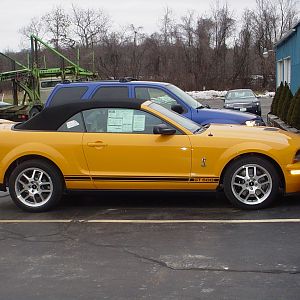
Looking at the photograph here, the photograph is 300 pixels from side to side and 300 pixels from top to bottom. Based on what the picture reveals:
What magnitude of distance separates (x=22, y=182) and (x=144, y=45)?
62774 mm

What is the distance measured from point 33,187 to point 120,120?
4.88ft

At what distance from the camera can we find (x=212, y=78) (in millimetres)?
61031

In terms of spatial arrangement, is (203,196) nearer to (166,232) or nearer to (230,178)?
(230,178)

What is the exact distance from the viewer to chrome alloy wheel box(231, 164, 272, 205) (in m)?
6.48

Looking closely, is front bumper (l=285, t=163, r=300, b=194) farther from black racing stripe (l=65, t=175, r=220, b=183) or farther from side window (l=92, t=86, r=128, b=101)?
side window (l=92, t=86, r=128, b=101)

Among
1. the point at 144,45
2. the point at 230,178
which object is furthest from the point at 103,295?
the point at 144,45

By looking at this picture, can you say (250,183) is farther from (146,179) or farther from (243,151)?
(146,179)

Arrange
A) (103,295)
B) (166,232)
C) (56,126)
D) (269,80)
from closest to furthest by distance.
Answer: (103,295) → (166,232) → (56,126) → (269,80)

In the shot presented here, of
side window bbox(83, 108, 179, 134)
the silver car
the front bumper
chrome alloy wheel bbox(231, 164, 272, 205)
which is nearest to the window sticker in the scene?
side window bbox(83, 108, 179, 134)

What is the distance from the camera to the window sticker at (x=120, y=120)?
22.3 ft

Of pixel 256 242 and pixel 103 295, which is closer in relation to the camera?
pixel 103 295

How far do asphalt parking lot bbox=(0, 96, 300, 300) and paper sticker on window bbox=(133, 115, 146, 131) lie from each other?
1095mm

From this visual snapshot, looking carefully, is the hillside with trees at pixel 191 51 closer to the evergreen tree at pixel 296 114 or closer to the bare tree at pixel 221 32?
the bare tree at pixel 221 32

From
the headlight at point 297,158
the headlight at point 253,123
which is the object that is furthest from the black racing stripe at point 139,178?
the headlight at point 253,123
